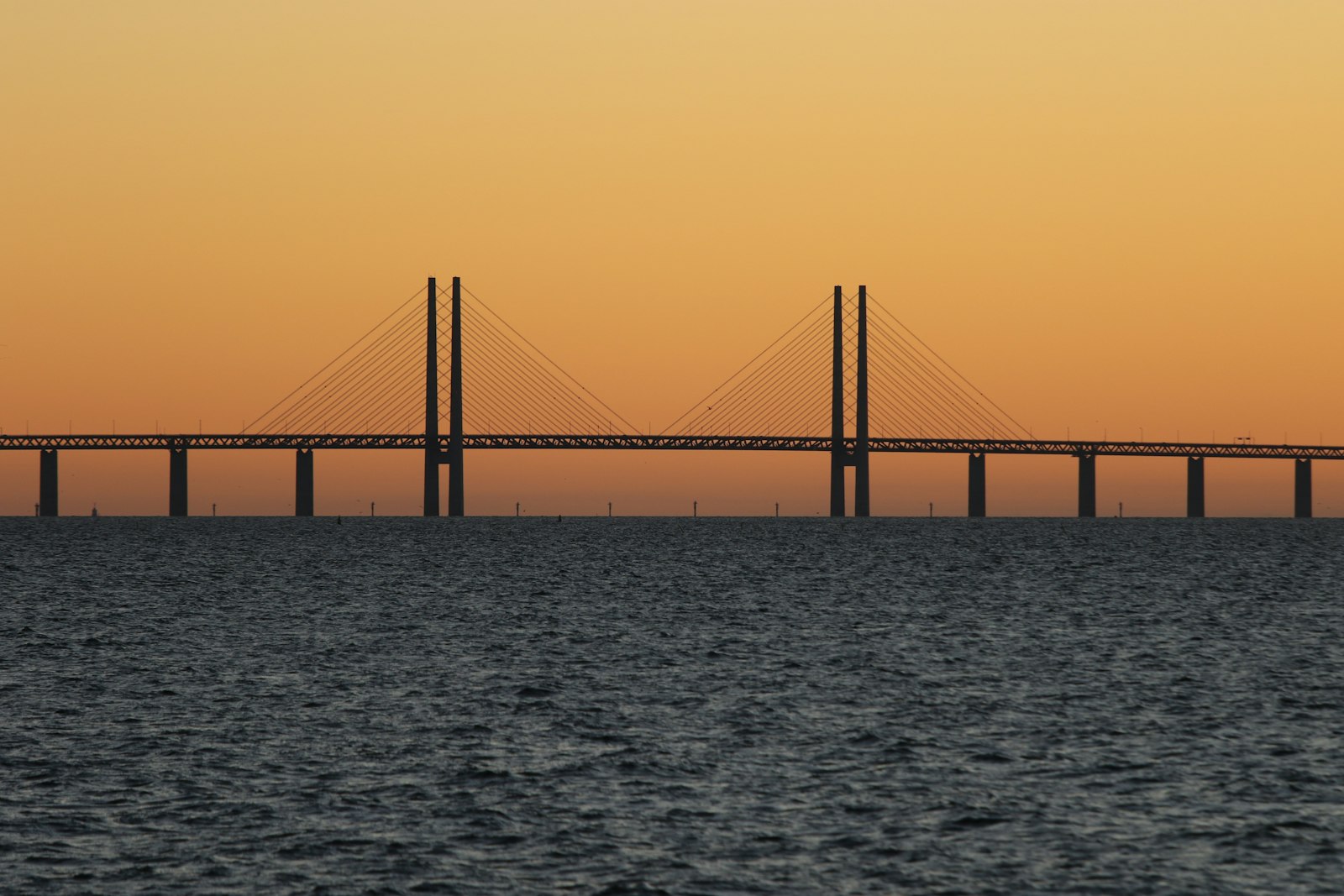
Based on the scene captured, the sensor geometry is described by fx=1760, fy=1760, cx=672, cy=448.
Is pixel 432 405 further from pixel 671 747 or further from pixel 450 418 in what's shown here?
pixel 671 747

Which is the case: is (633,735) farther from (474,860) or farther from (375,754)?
(474,860)

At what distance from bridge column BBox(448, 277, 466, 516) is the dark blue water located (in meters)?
124

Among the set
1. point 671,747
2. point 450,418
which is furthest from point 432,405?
point 671,747

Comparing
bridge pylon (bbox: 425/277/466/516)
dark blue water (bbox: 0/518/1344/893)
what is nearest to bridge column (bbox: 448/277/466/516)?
bridge pylon (bbox: 425/277/466/516)

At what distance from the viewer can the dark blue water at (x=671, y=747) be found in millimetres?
20422

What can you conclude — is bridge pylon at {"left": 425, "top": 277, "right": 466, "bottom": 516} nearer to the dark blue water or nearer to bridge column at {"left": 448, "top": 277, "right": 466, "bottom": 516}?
bridge column at {"left": 448, "top": 277, "right": 466, "bottom": 516}

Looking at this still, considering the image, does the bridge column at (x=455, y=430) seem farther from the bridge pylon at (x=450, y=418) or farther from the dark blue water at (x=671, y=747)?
the dark blue water at (x=671, y=747)

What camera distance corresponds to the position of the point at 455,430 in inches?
7500

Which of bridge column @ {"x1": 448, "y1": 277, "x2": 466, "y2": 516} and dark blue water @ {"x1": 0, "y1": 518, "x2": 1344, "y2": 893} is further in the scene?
bridge column @ {"x1": 448, "y1": 277, "x2": 466, "y2": 516}

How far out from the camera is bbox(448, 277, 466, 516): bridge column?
7485 inches

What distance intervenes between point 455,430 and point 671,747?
163 meters

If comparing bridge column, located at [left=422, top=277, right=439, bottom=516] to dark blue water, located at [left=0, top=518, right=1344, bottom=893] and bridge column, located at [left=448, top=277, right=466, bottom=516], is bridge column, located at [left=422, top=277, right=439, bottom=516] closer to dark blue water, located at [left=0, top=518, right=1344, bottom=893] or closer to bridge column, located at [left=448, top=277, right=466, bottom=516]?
bridge column, located at [left=448, top=277, right=466, bottom=516]

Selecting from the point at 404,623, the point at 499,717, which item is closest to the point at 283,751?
the point at 499,717

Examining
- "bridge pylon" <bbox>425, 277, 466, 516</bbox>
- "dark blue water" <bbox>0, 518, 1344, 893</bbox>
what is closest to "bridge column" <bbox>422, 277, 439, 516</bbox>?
"bridge pylon" <bbox>425, 277, 466, 516</bbox>
